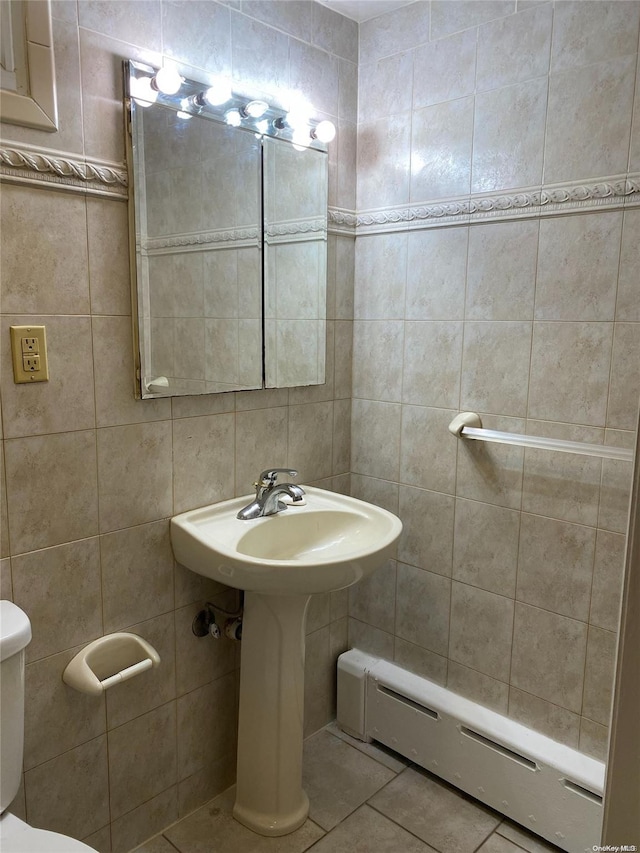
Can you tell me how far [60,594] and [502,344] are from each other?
4.36 feet

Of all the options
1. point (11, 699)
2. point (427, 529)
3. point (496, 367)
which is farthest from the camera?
point (427, 529)

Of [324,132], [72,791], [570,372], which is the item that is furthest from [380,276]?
[72,791]

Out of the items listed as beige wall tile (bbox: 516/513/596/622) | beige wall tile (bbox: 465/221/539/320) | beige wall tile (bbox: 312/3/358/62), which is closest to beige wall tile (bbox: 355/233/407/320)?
beige wall tile (bbox: 465/221/539/320)

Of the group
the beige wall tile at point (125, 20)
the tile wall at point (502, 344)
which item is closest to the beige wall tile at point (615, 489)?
the tile wall at point (502, 344)

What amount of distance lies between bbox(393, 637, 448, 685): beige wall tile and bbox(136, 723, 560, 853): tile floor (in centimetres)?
30

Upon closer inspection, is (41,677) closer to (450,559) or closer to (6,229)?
(6,229)

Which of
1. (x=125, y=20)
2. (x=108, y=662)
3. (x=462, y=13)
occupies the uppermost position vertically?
(x=462, y=13)

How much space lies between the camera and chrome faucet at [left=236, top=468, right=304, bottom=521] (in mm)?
1754

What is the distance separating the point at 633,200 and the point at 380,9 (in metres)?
1.01

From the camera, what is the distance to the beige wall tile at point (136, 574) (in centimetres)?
158

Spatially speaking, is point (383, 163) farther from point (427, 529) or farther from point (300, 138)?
point (427, 529)

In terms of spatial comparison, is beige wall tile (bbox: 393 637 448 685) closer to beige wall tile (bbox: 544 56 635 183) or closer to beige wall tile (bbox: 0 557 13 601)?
beige wall tile (bbox: 0 557 13 601)

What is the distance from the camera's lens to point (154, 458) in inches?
64.5

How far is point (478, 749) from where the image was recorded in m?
1.85
